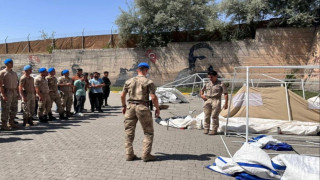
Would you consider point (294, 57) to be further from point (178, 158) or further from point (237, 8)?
point (178, 158)

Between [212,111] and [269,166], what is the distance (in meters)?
3.20

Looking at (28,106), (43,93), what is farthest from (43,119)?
(28,106)

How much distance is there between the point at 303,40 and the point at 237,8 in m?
5.52

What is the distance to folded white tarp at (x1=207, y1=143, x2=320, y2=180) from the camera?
3670 millimetres

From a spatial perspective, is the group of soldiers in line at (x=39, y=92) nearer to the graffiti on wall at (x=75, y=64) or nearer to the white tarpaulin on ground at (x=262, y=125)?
the white tarpaulin on ground at (x=262, y=125)

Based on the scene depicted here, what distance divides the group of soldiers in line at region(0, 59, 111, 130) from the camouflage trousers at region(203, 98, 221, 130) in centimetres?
497

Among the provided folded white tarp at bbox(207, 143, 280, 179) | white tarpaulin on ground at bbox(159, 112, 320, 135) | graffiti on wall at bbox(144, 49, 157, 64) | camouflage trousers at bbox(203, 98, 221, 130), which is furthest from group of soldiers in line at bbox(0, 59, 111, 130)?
graffiti on wall at bbox(144, 49, 157, 64)

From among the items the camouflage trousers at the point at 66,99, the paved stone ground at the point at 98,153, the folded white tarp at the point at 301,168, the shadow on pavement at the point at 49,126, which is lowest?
the shadow on pavement at the point at 49,126

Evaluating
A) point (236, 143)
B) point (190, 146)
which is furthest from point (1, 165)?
point (236, 143)

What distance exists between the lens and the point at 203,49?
891 inches

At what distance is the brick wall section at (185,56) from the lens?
20156mm

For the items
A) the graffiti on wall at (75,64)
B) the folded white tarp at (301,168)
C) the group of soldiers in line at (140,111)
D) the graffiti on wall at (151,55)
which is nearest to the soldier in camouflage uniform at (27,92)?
the group of soldiers in line at (140,111)

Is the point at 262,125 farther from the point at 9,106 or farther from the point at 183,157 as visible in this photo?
the point at 9,106

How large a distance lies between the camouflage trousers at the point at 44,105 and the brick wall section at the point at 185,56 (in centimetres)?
1577
